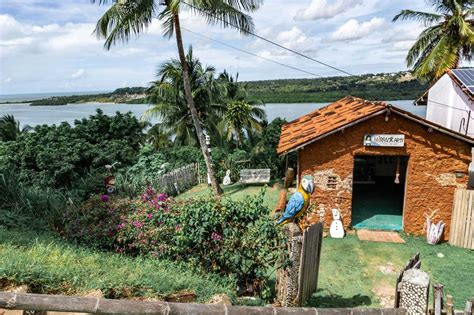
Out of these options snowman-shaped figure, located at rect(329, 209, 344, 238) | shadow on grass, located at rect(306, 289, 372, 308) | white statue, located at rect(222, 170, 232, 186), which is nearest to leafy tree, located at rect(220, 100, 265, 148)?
white statue, located at rect(222, 170, 232, 186)

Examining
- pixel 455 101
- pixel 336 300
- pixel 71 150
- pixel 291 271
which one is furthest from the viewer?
pixel 71 150

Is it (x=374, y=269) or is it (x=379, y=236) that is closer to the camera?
(x=374, y=269)

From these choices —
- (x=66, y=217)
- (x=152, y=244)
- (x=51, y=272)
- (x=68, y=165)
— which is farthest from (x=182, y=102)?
(x=51, y=272)

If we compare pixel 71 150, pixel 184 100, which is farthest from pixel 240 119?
pixel 71 150

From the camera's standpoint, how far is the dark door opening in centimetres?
1201

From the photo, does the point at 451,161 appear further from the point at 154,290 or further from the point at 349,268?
the point at 154,290

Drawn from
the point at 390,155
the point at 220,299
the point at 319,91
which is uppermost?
the point at 319,91

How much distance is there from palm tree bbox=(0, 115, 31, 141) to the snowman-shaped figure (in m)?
17.0

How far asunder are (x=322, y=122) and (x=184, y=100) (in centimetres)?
1331

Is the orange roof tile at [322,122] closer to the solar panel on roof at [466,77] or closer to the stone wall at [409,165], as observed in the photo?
the stone wall at [409,165]

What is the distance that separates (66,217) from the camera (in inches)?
313

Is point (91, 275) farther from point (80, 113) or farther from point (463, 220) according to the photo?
point (80, 113)

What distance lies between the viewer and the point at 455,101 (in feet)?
47.6

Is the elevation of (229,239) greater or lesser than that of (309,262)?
greater
